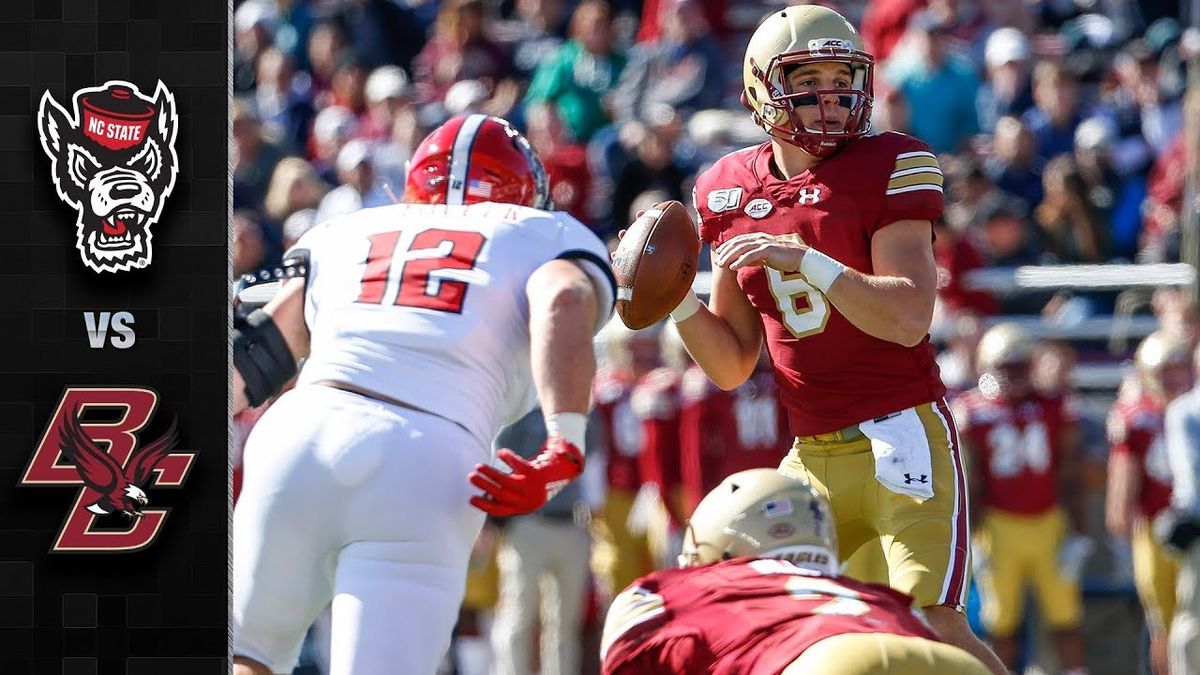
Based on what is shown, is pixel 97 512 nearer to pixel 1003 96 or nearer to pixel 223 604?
pixel 223 604

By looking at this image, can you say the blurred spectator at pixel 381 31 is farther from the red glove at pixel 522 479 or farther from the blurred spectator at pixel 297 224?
the red glove at pixel 522 479

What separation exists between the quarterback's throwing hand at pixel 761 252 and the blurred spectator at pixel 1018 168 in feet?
20.0

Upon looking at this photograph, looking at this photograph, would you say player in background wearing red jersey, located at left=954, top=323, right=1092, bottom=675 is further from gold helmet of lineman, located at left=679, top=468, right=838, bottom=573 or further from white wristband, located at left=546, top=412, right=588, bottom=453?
gold helmet of lineman, located at left=679, top=468, right=838, bottom=573

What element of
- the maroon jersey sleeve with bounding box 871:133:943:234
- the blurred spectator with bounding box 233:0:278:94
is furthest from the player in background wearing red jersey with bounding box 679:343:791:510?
the blurred spectator with bounding box 233:0:278:94

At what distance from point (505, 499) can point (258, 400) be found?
2.75 ft

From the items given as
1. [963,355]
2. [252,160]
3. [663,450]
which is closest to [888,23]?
[963,355]

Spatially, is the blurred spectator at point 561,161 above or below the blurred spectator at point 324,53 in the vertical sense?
below

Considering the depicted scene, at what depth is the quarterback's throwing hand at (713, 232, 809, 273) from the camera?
4461mm

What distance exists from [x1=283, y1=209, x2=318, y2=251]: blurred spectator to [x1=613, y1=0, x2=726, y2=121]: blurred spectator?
2047 millimetres

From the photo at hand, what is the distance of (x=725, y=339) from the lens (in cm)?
497

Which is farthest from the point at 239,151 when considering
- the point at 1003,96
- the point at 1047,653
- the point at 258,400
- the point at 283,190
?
the point at 258,400

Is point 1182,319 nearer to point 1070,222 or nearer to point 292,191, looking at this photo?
point 1070,222

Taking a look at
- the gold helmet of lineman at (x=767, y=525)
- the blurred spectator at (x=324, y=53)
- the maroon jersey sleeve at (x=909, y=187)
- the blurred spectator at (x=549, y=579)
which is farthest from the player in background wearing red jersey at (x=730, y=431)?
the gold helmet of lineman at (x=767, y=525)

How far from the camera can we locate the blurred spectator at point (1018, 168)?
10.4 meters
